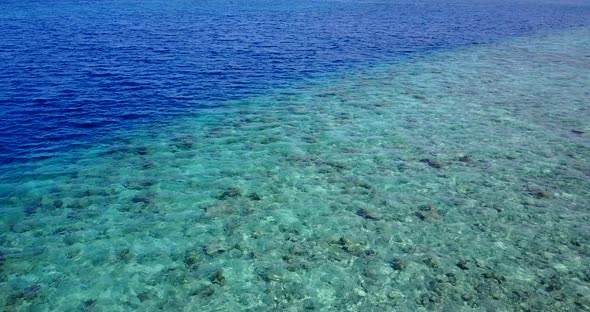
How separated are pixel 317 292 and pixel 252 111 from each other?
22912 mm

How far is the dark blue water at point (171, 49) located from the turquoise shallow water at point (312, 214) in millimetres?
5553

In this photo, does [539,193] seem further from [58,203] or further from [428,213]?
[58,203]

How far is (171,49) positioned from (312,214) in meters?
43.0

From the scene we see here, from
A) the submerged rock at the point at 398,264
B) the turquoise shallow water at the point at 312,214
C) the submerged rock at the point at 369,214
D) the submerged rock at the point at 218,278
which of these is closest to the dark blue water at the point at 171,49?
the turquoise shallow water at the point at 312,214

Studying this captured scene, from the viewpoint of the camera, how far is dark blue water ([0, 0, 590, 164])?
35.9 metres

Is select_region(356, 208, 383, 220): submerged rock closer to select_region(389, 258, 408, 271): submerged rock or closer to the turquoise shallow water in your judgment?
the turquoise shallow water

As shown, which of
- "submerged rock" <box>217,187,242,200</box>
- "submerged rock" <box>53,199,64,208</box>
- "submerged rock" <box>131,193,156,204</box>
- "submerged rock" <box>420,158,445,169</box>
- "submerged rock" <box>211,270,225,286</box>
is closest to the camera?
"submerged rock" <box>211,270,225,286</box>

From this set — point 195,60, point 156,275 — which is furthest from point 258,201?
point 195,60

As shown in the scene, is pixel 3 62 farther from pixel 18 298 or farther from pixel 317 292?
pixel 317 292

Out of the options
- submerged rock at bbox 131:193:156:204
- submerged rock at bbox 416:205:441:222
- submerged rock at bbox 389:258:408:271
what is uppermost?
submerged rock at bbox 416:205:441:222

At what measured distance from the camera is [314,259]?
19375 mm

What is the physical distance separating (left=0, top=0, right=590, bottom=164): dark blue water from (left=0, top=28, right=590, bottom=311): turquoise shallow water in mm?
5553

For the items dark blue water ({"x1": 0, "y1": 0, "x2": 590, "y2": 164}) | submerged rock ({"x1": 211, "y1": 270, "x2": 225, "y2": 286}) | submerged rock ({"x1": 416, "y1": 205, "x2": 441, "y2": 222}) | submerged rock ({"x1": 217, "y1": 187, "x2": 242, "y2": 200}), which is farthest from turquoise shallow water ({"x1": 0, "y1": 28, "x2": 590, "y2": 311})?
dark blue water ({"x1": 0, "y1": 0, "x2": 590, "y2": 164})

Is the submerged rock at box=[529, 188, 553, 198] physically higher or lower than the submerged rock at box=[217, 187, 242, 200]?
higher
